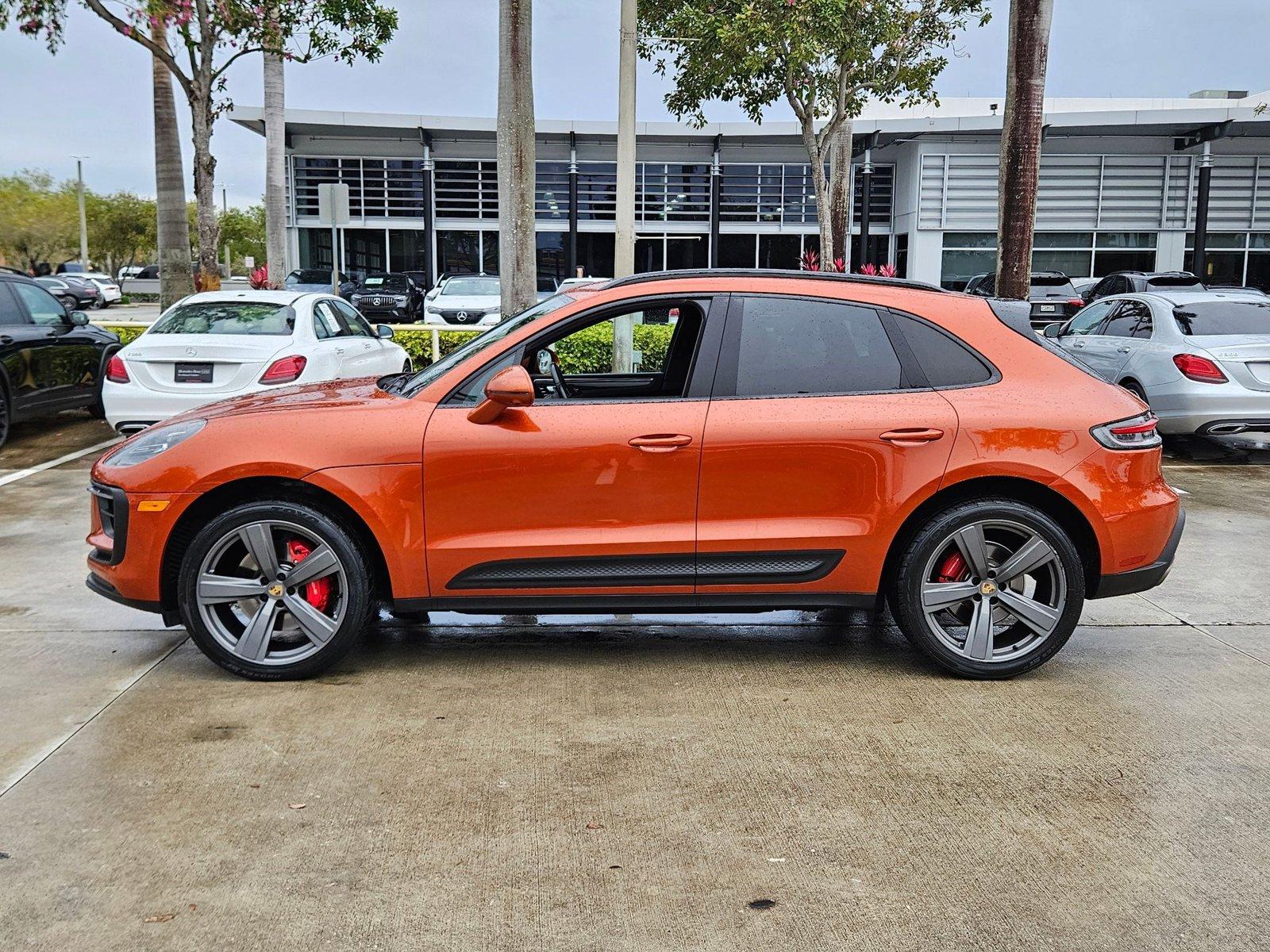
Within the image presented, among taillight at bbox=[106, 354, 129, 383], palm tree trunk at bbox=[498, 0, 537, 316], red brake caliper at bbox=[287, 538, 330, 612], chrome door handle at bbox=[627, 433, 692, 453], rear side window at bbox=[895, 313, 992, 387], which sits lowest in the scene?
red brake caliper at bbox=[287, 538, 330, 612]

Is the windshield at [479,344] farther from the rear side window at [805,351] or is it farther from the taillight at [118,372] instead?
the taillight at [118,372]

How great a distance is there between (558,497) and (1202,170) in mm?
32881

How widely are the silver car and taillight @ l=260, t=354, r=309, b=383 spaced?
25.0ft

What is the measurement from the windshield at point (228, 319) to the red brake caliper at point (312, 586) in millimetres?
5819

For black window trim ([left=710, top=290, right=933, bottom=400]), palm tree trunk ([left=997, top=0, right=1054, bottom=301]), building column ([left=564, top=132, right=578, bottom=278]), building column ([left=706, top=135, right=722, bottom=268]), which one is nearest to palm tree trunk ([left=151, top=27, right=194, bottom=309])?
palm tree trunk ([left=997, top=0, right=1054, bottom=301])

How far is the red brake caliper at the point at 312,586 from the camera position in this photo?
488 cm

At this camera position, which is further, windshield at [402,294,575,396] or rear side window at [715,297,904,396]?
windshield at [402,294,575,396]

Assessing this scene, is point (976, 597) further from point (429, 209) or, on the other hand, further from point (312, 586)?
point (429, 209)

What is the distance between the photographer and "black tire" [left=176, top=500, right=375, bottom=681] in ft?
15.6

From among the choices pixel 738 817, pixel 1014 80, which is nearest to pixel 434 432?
pixel 738 817

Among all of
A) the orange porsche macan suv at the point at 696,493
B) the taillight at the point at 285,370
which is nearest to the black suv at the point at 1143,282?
the taillight at the point at 285,370

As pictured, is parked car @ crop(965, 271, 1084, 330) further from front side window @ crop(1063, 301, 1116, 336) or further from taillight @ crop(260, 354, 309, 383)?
taillight @ crop(260, 354, 309, 383)

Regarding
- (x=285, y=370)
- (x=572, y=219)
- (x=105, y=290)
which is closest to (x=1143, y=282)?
(x=285, y=370)

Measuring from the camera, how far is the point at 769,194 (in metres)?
36.9
